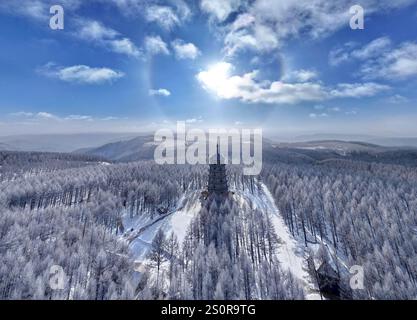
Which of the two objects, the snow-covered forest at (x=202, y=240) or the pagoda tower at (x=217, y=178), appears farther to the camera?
the pagoda tower at (x=217, y=178)

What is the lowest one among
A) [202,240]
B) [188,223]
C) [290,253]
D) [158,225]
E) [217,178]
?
[290,253]

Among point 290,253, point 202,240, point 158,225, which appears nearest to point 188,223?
point 158,225

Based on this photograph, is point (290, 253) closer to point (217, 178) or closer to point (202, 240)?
point (202, 240)

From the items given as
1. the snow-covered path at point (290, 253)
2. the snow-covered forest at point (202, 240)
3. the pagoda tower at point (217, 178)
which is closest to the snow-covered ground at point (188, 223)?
the snow-covered path at point (290, 253)

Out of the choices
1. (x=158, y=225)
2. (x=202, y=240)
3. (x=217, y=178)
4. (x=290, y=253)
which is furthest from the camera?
(x=158, y=225)

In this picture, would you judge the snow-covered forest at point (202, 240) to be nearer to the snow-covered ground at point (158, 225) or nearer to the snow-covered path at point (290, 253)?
the snow-covered path at point (290, 253)
